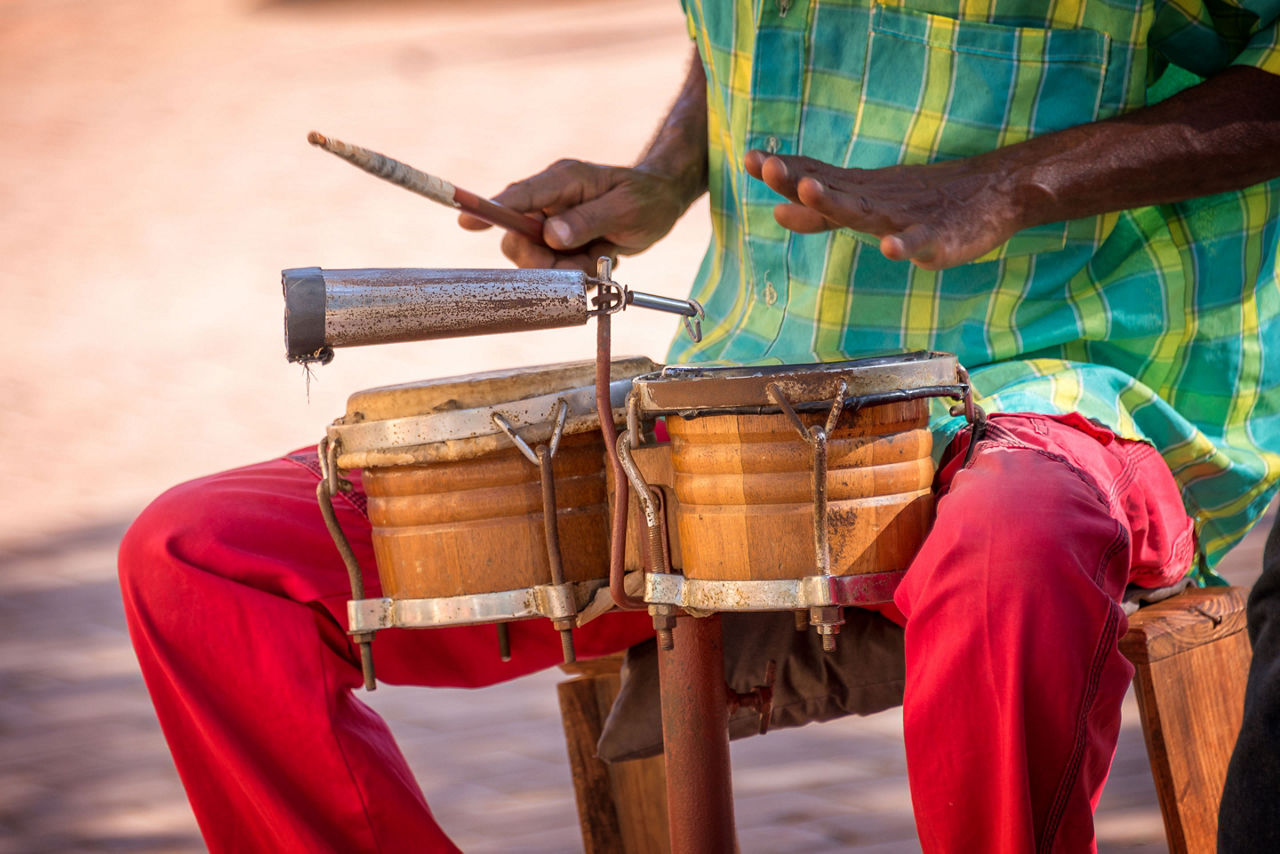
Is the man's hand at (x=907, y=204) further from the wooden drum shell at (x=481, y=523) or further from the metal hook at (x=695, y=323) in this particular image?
the wooden drum shell at (x=481, y=523)

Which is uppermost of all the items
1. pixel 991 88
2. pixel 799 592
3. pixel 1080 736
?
pixel 991 88

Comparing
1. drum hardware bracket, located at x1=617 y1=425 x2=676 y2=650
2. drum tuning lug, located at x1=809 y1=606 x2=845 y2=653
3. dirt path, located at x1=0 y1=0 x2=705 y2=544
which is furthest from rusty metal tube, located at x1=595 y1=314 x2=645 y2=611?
dirt path, located at x1=0 y1=0 x2=705 y2=544

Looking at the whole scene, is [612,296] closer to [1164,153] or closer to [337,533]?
[337,533]

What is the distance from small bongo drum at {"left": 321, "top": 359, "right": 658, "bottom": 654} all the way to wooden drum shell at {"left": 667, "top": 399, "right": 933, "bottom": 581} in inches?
8.0

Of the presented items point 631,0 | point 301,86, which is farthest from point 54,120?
point 631,0

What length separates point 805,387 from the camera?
1.46 meters

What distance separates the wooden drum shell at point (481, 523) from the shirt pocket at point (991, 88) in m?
0.63

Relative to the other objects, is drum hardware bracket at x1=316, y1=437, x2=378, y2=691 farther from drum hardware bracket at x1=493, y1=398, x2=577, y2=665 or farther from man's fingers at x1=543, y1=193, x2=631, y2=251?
man's fingers at x1=543, y1=193, x2=631, y2=251

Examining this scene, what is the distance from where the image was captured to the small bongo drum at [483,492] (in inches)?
64.9

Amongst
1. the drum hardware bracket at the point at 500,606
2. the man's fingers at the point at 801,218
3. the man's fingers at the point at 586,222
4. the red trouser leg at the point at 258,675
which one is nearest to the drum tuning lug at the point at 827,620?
the drum hardware bracket at the point at 500,606

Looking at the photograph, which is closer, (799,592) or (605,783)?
(799,592)

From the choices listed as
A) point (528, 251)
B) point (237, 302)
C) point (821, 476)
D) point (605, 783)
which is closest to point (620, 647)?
point (605, 783)

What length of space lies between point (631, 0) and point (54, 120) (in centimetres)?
664

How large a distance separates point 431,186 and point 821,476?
68 cm
